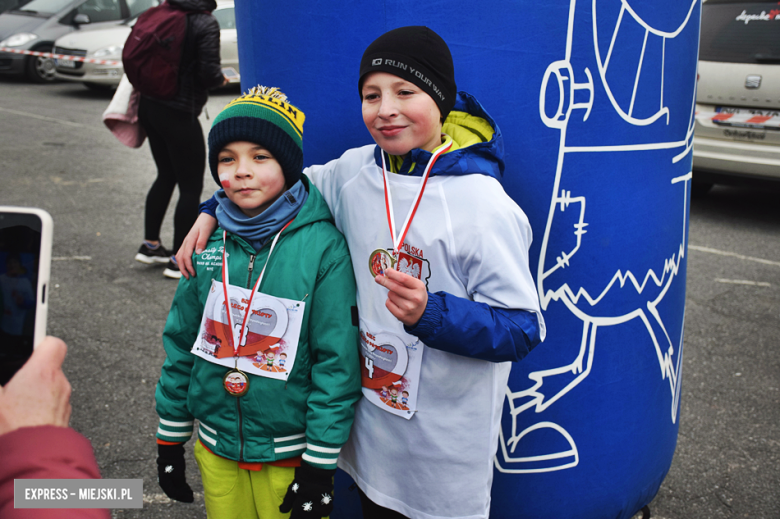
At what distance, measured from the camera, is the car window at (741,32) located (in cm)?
567

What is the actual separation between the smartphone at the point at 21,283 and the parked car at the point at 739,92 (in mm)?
6043

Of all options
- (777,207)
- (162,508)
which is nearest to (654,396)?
(162,508)

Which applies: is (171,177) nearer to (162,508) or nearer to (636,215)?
(162,508)

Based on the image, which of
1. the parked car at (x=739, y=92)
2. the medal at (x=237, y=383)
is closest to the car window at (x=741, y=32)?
the parked car at (x=739, y=92)

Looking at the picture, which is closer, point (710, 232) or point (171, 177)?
point (171, 177)

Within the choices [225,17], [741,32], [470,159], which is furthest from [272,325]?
[225,17]

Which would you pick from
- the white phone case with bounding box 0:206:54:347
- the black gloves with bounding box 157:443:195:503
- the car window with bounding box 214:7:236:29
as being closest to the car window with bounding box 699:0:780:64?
the black gloves with bounding box 157:443:195:503

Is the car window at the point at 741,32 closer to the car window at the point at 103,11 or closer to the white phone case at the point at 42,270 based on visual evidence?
the white phone case at the point at 42,270

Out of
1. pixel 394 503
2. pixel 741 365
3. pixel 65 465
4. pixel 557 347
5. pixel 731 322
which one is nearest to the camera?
pixel 65 465

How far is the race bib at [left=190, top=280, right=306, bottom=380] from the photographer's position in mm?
1618

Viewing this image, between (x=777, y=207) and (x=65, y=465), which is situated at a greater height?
(x=65, y=465)

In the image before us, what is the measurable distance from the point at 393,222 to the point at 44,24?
1289cm

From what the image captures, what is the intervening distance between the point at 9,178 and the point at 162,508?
546 cm

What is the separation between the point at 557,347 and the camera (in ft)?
6.33
